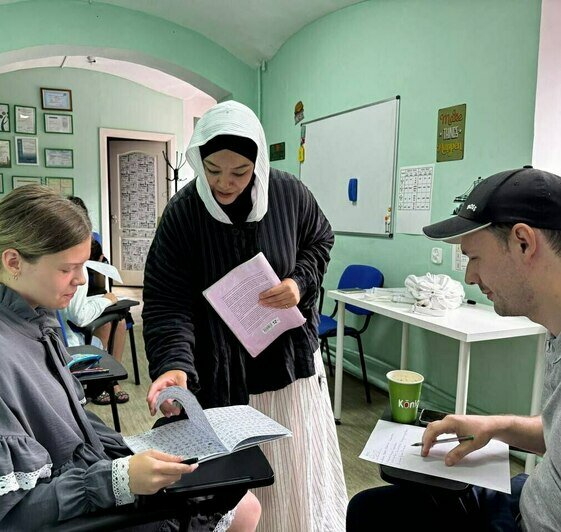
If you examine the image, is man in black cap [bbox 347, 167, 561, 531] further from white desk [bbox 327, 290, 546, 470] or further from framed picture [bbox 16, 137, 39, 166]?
framed picture [bbox 16, 137, 39, 166]

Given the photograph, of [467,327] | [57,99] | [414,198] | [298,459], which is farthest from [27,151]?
[298,459]

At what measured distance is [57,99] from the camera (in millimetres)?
6113

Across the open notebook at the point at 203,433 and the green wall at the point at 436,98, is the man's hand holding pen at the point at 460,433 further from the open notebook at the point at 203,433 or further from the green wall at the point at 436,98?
the green wall at the point at 436,98

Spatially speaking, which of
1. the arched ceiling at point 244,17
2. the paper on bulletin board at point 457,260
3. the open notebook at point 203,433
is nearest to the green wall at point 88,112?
the arched ceiling at point 244,17

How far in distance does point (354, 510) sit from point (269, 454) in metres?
0.29

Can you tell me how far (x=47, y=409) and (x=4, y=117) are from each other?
598 centimetres

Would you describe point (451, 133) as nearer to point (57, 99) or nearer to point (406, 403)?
point (406, 403)

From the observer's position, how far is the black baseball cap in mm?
802

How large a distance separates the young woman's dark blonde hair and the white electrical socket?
221 cm

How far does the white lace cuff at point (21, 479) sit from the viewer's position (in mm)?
808

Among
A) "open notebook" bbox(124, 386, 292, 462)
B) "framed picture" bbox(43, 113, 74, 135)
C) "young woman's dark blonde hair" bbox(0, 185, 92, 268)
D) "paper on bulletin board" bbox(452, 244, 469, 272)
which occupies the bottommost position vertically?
"open notebook" bbox(124, 386, 292, 462)

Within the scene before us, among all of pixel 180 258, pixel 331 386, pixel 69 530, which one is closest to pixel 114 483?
pixel 69 530

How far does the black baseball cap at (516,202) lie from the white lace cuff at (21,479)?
85 centimetres

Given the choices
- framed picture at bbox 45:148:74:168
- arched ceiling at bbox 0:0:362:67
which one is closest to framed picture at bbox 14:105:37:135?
framed picture at bbox 45:148:74:168
